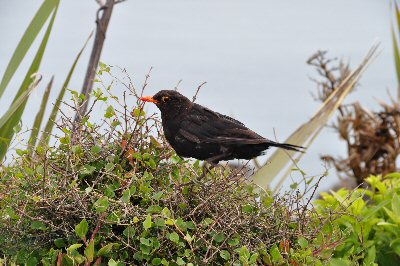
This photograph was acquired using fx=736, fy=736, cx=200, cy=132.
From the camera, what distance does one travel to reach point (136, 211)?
4105 mm

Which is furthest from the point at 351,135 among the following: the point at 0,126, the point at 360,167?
the point at 0,126

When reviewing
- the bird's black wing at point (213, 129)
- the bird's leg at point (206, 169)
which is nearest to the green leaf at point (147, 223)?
the bird's leg at point (206, 169)

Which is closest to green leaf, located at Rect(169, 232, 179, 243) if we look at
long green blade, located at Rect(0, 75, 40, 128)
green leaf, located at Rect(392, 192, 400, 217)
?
green leaf, located at Rect(392, 192, 400, 217)

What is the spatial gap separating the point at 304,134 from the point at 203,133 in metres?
2.73

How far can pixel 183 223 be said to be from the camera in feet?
13.1

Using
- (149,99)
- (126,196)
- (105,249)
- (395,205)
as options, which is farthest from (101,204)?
(395,205)

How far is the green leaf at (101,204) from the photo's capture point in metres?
3.94

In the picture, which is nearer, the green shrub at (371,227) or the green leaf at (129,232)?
the green leaf at (129,232)

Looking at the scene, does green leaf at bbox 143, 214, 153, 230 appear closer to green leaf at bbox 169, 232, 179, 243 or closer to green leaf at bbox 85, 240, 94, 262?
green leaf at bbox 169, 232, 179, 243

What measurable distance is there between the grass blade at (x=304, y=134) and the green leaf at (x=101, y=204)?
7.55 ft

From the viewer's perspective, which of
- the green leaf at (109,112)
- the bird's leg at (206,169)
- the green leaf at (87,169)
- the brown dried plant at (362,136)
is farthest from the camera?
the brown dried plant at (362,136)

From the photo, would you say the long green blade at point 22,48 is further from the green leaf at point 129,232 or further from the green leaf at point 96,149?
the green leaf at point 129,232

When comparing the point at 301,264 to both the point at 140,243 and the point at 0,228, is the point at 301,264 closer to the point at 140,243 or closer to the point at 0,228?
the point at 140,243

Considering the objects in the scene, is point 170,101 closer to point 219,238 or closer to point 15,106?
point 219,238
